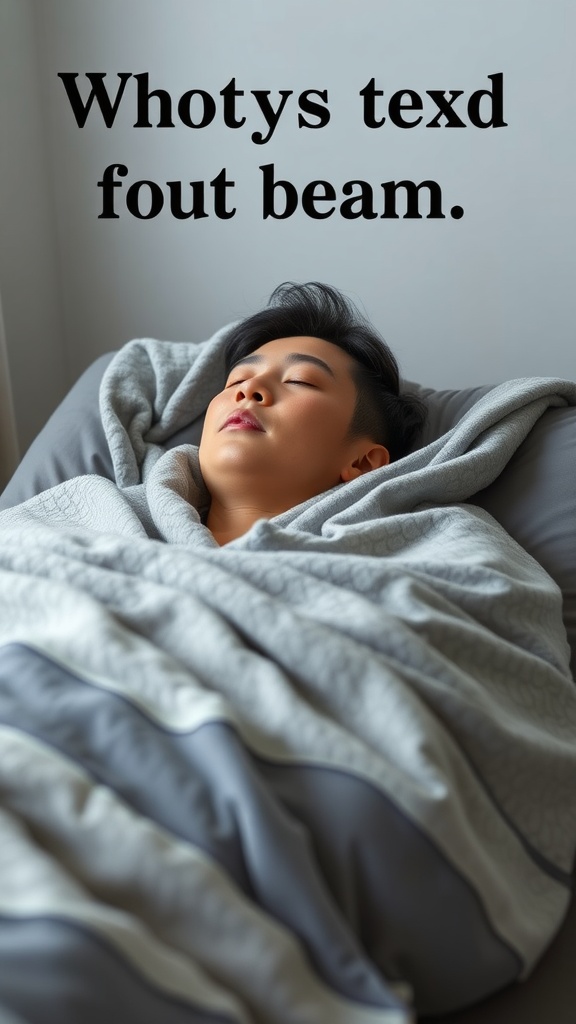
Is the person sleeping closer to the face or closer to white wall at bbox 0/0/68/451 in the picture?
the face

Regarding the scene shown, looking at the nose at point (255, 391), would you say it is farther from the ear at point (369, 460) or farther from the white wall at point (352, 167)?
the white wall at point (352, 167)

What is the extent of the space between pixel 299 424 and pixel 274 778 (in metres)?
0.68

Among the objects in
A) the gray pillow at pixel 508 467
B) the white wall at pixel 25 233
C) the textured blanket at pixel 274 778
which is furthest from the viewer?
the white wall at pixel 25 233

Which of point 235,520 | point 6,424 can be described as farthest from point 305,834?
point 6,424

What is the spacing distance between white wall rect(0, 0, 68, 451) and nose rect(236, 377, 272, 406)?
0.95 m

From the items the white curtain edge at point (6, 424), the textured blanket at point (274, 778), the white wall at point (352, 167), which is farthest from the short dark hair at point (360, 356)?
the white curtain edge at point (6, 424)

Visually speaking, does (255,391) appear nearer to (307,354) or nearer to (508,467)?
(307,354)

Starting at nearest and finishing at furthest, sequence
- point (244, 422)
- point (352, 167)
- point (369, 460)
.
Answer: point (244, 422), point (369, 460), point (352, 167)

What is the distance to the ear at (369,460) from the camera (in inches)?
60.3

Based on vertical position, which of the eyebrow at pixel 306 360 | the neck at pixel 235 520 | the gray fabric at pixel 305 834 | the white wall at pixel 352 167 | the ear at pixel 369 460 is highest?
the white wall at pixel 352 167

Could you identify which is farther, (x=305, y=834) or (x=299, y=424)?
(x=299, y=424)

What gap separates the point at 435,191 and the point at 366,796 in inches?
63.2

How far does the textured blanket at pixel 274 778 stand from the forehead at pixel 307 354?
0.39 meters

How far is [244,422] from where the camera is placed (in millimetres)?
1441
